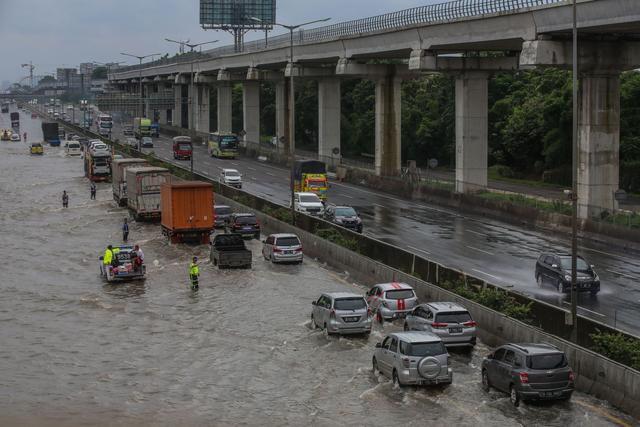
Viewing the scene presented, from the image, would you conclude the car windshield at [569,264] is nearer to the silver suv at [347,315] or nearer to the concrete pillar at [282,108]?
the silver suv at [347,315]

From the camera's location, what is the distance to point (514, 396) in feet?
79.6

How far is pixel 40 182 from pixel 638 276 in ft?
226

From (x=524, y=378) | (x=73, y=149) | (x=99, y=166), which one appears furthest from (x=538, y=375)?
(x=73, y=149)

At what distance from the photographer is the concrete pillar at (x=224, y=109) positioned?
136750 millimetres

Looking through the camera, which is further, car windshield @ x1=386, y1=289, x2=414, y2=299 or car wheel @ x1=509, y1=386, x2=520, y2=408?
car windshield @ x1=386, y1=289, x2=414, y2=299

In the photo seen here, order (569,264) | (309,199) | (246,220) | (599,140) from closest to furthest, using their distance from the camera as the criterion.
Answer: (569,264) < (599,140) < (246,220) < (309,199)

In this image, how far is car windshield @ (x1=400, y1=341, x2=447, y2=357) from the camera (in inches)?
1000

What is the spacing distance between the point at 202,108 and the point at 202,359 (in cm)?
12183

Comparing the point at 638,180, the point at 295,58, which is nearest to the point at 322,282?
the point at 638,180

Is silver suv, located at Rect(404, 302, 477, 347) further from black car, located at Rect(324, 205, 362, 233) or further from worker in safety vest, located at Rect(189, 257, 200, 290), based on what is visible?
black car, located at Rect(324, 205, 362, 233)

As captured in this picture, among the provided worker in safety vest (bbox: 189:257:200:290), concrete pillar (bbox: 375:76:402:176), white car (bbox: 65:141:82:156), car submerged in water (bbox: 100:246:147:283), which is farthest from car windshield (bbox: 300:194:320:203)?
white car (bbox: 65:141:82:156)

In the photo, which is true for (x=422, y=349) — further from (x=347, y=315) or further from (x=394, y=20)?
(x=394, y=20)

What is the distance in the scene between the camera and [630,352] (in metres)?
24.8

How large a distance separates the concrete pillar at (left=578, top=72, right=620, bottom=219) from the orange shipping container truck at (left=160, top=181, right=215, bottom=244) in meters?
19.8
